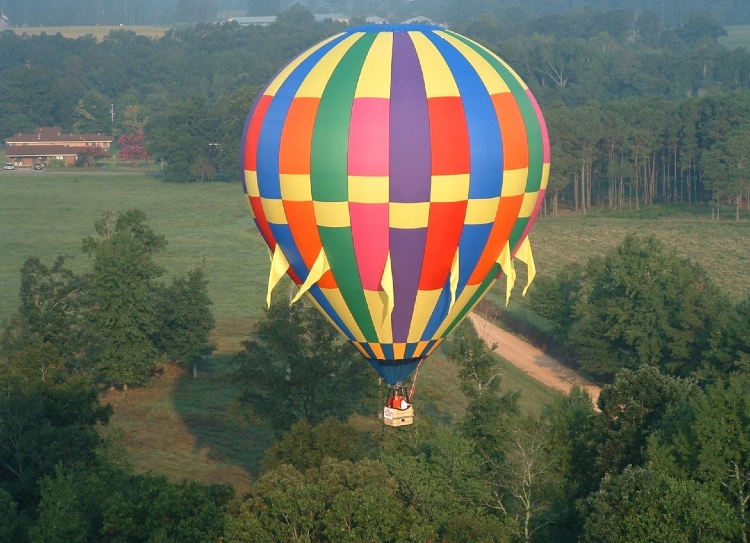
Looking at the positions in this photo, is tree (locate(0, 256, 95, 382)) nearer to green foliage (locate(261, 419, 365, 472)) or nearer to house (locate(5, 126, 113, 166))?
green foliage (locate(261, 419, 365, 472))

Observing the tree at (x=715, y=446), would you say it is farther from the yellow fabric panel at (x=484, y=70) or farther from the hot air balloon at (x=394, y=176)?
the yellow fabric panel at (x=484, y=70)

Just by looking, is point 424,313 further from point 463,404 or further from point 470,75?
point 463,404

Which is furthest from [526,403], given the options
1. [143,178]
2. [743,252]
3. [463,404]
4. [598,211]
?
[143,178]

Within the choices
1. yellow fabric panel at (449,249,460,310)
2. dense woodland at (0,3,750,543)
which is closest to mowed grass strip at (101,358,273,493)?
dense woodland at (0,3,750,543)

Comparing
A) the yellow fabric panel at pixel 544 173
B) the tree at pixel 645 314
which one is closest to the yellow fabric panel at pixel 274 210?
Result: the yellow fabric panel at pixel 544 173

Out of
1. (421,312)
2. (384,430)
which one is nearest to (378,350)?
(421,312)

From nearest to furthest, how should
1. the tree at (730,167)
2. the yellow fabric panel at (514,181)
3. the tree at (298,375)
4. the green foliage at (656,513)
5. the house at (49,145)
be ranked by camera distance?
1. the green foliage at (656,513)
2. the yellow fabric panel at (514,181)
3. the tree at (298,375)
4. the tree at (730,167)
5. the house at (49,145)

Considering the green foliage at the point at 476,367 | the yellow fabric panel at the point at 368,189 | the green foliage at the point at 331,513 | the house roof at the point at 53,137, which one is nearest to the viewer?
the green foliage at the point at 331,513
